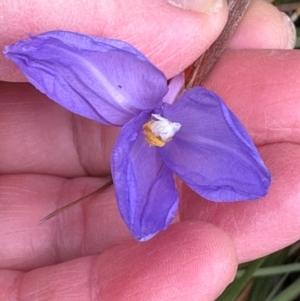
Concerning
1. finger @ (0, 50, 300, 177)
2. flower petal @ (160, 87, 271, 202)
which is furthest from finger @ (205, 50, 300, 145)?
flower petal @ (160, 87, 271, 202)

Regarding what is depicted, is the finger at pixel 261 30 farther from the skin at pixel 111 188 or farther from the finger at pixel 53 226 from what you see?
the finger at pixel 53 226

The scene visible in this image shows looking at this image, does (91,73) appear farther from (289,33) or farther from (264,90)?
(289,33)

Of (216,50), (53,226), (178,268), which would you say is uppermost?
(216,50)

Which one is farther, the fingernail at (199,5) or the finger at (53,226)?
the finger at (53,226)

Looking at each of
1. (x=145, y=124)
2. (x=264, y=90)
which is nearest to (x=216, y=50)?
(x=264, y=90)

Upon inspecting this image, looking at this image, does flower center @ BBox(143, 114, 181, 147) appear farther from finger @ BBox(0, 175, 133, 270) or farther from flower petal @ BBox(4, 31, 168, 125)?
finger @ BBox(0, 175, 133, 270)

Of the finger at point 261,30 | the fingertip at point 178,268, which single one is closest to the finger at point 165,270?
the fingertip at point 178,268

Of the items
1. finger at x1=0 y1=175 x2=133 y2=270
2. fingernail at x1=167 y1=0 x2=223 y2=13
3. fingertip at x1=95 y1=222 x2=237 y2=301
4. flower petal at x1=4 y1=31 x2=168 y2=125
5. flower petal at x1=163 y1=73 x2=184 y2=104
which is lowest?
finger at x1=0 y1=175 x2=133 y2=270
